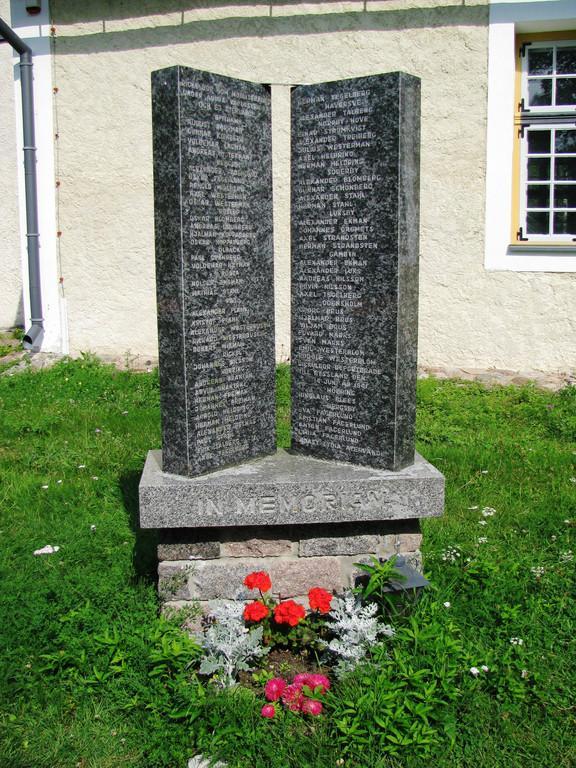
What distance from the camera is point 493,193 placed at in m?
7.66

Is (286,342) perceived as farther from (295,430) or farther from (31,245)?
(295,430)

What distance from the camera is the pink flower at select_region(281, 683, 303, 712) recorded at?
8.86ft

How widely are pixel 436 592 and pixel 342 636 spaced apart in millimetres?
592

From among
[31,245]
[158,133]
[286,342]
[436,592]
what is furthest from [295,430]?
[31,245]

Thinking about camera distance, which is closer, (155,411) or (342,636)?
(342,636)

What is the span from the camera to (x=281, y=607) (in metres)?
3.01

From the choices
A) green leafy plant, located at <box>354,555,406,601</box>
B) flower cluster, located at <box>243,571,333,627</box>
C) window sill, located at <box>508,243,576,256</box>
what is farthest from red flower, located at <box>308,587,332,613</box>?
window sill, located at <box>508,243,576,256</box>

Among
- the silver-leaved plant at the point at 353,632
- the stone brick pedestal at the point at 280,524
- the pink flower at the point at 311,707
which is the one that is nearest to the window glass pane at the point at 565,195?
the stone brick pedestal at the point at 280,524

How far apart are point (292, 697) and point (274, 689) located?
0.07m

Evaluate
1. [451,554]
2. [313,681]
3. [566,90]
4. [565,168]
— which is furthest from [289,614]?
[566,90]

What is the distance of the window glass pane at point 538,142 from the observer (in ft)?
25.8

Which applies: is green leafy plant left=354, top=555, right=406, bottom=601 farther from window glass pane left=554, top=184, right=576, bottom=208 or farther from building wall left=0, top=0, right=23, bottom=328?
building wall left=0, top=0, right=23, bottom=328

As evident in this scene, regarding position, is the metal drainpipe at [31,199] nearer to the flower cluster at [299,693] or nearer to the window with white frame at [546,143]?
the window with white frame at [546,143]

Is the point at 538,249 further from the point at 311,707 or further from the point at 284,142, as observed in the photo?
the point at 311,707
